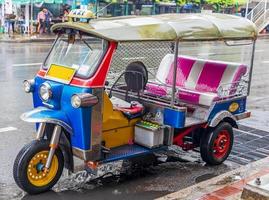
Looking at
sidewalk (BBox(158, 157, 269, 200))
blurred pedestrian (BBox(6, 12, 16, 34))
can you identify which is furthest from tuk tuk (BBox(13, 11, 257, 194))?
blurred pedestrian (BBox(6, 12, 16, 34))

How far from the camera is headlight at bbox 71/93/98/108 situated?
4.95 m

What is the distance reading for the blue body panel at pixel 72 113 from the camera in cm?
514

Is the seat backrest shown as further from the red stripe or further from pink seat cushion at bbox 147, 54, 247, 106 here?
the red stripe

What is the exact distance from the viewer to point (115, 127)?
575 cm

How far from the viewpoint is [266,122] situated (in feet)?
29.5

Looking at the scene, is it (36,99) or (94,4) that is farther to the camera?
(94,4)

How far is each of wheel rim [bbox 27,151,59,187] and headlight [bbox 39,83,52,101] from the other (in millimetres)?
606

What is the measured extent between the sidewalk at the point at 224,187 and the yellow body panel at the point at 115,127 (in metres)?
0.98

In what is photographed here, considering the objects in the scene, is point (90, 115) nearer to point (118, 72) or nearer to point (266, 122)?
point (118, 72)

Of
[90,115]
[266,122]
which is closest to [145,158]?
[90,115]

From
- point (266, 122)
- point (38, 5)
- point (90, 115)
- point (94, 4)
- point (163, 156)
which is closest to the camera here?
point (90, 115)

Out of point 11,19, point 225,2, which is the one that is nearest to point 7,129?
point 11,19

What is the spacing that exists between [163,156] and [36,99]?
2.05 m

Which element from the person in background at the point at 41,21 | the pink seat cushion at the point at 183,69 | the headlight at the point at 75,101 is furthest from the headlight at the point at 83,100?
the person in background at the point at 41,21
